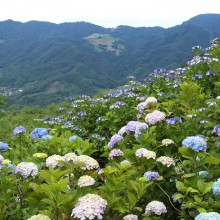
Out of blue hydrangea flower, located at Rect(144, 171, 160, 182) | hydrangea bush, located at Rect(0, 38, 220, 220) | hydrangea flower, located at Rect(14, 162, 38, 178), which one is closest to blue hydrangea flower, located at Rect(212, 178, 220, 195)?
hydrangea bush, located at Rect(0, 38, 220, 220)

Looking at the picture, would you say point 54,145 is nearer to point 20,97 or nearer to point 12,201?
point 12,201

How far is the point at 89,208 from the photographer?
212cm

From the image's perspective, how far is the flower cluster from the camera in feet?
6.89

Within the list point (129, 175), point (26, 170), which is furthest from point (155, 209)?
point (26, 170)

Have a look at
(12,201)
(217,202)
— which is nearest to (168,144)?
(217,202)

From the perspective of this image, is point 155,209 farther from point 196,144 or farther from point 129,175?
point 196,144

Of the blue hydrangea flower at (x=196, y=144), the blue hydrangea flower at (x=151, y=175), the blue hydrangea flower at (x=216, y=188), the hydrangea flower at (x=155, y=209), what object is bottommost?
the hydrangea flower at (x=155, y=209)

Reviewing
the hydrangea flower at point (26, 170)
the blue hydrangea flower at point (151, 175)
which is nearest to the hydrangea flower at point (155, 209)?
the blue hydrangea flower at point (151, 175)

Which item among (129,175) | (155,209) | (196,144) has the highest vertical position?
(196,144)

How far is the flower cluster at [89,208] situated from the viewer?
6.89 ft

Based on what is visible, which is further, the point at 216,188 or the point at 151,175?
the point at 151,175

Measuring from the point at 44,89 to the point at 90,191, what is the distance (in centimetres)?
17683

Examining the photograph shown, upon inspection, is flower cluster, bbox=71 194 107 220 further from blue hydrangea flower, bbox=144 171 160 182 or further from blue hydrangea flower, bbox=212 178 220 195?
blue hydrangea flower, bbox=144 171 160 182

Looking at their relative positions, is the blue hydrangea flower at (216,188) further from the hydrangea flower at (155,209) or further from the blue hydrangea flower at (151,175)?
the blue hydrangea flower at (151,175)
